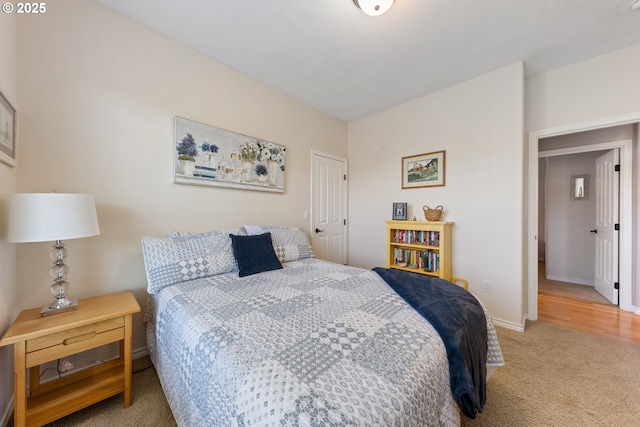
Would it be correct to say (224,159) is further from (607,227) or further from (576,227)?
(576,227)

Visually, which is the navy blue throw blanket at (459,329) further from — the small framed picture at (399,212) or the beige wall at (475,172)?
the small framed picture at (399,212)

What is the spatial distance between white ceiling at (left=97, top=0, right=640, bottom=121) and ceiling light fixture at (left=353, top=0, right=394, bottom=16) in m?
0.12

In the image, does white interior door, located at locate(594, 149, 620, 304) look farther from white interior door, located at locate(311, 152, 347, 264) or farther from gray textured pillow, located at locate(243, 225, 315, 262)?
gray textured pillow, located at locate(243, 225, 315, 262)

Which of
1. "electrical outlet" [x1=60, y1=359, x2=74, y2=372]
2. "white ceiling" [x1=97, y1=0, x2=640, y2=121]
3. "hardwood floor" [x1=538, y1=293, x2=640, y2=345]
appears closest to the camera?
"electrical outlet" [x1=60, y1=359, x2=74, y2=372]

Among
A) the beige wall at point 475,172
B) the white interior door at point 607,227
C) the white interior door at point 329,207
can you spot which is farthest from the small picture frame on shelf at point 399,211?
the white interior door at point 607,227

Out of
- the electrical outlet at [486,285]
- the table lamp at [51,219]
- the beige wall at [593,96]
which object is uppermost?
the beige wall at [593,96]

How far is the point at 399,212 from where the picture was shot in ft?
10.7

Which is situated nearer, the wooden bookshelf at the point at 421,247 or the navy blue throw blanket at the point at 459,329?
the navy blue throw blanket at the point at 459,329

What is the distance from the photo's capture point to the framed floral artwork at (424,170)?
298cm

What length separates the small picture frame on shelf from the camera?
10.6ft

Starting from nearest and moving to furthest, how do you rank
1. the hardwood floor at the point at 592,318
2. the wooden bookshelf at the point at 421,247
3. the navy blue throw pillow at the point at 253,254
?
the navy blue throw pillow at the point at 253,254
the hardwood floor at the point at 592,318
the wooden bookshelf at the point at 421,247

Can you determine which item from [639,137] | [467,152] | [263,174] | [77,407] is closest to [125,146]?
[263,174]

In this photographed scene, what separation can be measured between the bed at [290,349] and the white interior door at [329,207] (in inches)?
65.0

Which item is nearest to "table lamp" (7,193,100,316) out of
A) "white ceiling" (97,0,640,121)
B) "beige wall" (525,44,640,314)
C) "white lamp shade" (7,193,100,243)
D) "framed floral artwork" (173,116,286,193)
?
"white lamp shade" (7,193,100,243)
